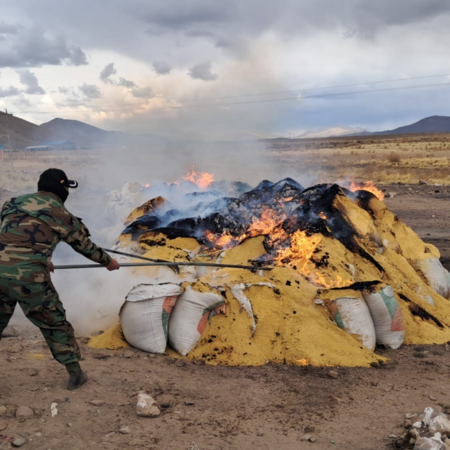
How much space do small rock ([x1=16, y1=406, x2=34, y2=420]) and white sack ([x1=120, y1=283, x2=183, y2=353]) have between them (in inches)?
51.3

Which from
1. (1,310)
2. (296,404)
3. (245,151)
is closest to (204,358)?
(296,404)

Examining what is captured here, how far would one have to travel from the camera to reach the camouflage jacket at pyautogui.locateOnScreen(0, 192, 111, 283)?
3.20m

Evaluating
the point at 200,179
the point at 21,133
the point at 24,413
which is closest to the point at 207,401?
the point at 24,413

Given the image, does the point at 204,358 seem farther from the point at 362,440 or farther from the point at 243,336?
the point at 362,440

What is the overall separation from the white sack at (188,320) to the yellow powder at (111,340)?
0.50m

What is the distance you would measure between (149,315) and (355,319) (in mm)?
2041

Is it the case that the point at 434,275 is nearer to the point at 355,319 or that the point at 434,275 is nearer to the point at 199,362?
the point at 355,319

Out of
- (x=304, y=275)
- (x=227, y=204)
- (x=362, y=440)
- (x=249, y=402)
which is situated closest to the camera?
(x=362, y=440)

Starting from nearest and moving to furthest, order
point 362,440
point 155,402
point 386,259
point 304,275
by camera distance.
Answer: point 362,440 < point 155,402 < point 304,275 < point 386,259

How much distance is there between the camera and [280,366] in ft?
14.0

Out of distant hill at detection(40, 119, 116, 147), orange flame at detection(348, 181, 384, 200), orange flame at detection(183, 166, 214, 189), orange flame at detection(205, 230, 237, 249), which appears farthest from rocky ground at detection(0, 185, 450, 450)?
distant hill at detection(40, 119, 116, 147)

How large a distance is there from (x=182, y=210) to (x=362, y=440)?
5.41 metres

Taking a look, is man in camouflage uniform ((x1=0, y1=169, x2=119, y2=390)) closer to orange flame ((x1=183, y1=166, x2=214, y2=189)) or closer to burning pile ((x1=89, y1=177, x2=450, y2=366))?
burning pile ((x1=89, y1=177, x2=450, y2=366))

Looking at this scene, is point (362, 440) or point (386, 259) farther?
point (386, 259)
